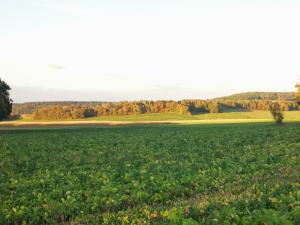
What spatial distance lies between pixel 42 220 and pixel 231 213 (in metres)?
5.18

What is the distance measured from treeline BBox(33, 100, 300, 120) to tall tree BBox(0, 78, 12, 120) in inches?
1994

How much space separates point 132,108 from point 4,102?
6978cm

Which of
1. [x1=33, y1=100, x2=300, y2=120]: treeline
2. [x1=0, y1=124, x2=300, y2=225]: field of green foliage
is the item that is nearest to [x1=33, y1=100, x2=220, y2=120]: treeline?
[x1=33, y1=100, x2=300, y2=120]: treeline

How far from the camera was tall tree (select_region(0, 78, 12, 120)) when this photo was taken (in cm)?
6694

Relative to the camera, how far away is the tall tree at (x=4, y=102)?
220 ft

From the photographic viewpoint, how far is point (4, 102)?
223 feet

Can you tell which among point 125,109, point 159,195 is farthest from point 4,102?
point 125,109

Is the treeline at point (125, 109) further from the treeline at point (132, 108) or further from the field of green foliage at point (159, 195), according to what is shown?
the field of green foliage at point (159, 195)

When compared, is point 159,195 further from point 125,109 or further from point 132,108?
point 132,108

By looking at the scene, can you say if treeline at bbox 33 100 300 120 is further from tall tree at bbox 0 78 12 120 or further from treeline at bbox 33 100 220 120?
tall tree at bbox 0 78 12 120

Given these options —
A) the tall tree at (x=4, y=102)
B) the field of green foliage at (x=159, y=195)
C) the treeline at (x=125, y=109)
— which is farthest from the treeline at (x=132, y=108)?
the field of green foliage at (x=159, y=195)

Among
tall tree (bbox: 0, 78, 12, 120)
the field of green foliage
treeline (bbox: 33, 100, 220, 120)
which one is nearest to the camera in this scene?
the field of green foliage

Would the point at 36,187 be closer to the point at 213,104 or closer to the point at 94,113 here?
the point at 94,113

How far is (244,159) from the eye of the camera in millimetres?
22609
